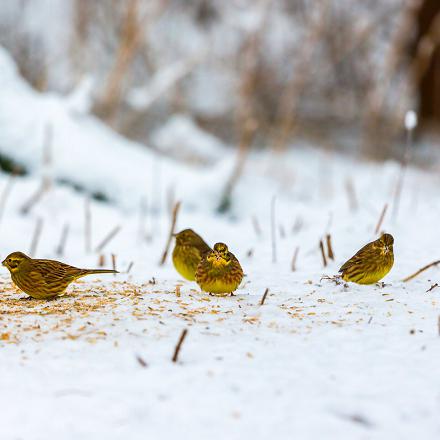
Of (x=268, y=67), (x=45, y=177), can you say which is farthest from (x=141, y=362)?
(x=268, y=67)

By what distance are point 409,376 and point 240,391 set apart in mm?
687

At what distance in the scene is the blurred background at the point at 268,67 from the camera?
1439 centimetres

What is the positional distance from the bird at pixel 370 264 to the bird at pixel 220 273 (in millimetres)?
724

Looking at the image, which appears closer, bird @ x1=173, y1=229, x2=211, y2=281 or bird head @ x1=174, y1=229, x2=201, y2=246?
bird @ x1=173, y1=229, x2=211, y2=281

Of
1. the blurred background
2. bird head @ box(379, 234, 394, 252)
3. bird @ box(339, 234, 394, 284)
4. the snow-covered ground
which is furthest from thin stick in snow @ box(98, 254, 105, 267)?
the blurred background

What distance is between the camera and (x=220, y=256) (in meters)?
4.02

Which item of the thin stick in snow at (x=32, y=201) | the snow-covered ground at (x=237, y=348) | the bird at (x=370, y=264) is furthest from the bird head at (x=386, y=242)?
the thin stick in snow at (x=32, y=201)

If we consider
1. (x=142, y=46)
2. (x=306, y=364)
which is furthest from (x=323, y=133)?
(x=306, y=364)

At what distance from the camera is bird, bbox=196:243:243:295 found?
398 cm

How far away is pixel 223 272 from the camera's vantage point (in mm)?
3971

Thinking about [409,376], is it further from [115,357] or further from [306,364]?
[115,357]

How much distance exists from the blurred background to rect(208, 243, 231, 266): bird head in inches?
383

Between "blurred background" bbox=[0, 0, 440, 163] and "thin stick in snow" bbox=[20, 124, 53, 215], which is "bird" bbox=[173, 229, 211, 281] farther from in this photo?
"blurred background" bbox=[0, 0, 440, 163]

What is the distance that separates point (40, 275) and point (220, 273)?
1.08 metres
